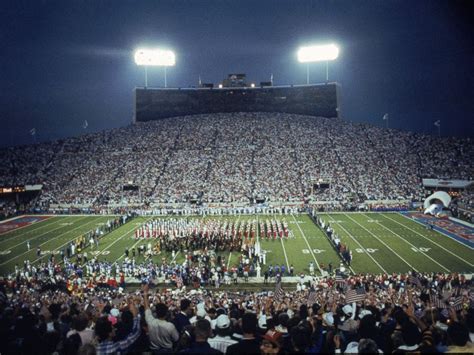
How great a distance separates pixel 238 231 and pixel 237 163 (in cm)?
2305

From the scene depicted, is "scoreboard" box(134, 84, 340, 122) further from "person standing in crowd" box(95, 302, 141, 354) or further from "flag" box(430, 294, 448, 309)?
"person standing in crowd" box(95, 302, 141, 354)

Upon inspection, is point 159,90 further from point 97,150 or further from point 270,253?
point 270,253

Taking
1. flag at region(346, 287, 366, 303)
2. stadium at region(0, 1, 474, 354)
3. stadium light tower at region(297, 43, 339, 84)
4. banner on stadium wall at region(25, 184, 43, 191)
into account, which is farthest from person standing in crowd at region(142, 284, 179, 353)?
stadium light tower at region(297, 43, 339, 84)

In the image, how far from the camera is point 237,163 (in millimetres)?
45938

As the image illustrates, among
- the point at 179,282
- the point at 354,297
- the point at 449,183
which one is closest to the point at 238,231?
the point at 179,282

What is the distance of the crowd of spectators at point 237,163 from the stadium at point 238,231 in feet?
0.80

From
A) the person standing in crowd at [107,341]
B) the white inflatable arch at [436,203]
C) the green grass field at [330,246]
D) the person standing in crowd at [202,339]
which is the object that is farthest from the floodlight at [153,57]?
the person standing in crowd at [202,339]

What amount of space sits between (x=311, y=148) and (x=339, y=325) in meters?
44.1

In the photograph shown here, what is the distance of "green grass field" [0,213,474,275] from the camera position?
18.2m

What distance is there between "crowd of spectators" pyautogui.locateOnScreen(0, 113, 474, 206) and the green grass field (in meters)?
9.17

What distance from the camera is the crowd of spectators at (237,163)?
132 ft

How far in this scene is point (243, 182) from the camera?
42000mm

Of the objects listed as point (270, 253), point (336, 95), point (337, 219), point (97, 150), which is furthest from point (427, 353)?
point (336, 95)

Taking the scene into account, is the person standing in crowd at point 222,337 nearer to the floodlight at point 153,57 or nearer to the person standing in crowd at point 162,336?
the person standing in crowd at point 162,336
